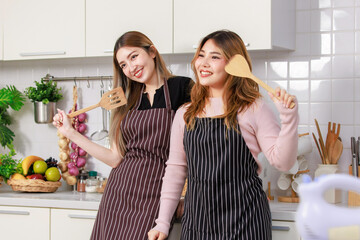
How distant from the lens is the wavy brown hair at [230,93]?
1735 millimetres

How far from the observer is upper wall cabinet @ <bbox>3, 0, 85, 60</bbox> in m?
2.63

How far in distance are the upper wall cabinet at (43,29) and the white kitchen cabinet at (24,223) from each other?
2.49ft

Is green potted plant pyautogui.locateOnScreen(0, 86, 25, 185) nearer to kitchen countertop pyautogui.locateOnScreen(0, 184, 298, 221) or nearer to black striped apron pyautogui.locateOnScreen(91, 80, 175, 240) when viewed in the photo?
kitchen countertop pyautogui.locateOnScreen(0, 184, 298, 221)

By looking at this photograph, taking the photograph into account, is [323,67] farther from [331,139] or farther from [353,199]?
[353,199]

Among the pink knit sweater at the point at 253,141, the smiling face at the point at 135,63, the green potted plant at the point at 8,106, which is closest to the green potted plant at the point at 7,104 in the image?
the green potted plant at the point at 8,106

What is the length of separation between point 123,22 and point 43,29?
447mm

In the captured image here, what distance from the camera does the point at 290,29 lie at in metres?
2.51

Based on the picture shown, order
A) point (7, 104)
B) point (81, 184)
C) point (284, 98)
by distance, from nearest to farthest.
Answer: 1. point (284, 98)
2. point (81, 184)
3. point (7, 104)

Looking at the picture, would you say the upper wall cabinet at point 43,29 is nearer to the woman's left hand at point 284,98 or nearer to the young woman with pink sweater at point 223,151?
the young woman with pink sweater at point 223,151

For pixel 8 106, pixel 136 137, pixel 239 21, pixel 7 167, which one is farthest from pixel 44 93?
pixel 239 21

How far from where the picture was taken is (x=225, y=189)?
171cm

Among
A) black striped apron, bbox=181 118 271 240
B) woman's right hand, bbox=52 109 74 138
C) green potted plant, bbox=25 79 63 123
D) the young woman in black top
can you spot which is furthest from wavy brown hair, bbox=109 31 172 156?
green potted plant, bbox=25 79 63 123

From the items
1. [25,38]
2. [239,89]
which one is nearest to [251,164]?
[239,89]

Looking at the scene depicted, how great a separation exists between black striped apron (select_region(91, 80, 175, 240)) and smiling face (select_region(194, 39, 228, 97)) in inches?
11.4
